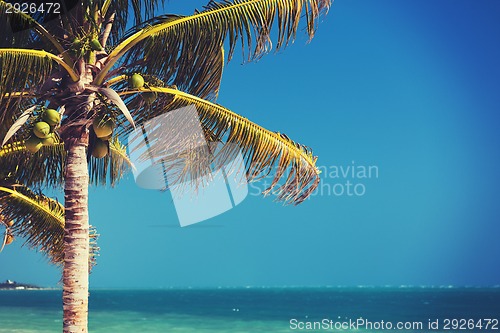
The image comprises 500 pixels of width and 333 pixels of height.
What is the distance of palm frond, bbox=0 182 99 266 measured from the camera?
431 inches

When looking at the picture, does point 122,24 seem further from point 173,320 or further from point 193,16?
point 173,320

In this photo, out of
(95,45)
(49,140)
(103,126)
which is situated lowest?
(49,140)

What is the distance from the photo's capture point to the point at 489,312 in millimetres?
68562

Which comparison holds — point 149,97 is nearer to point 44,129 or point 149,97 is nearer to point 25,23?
point 44,129

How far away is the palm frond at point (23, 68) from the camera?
280 inches

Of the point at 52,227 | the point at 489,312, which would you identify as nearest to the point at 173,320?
the point at 489,312

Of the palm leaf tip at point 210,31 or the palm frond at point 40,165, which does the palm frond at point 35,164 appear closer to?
the palm frond at point 40,165

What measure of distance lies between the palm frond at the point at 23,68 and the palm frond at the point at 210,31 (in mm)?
597

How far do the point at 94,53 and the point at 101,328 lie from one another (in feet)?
134

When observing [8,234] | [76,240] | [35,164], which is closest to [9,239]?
[8,234]

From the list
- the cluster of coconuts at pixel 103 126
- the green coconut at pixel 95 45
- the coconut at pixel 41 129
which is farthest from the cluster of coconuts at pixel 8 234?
the green coconut at pixel 95 45

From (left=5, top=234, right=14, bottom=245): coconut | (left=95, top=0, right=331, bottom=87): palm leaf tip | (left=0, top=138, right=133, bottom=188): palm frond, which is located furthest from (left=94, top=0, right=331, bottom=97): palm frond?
(left=5, top=234, right=14, bottom=245): coconut

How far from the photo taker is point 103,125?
7320 mm

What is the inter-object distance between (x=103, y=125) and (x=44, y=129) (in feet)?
1.90
